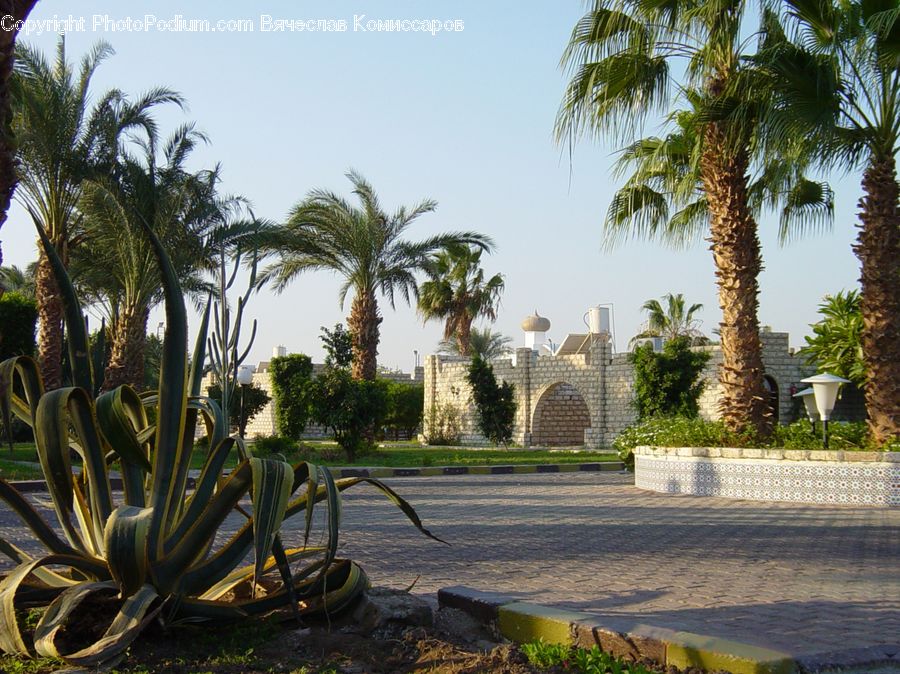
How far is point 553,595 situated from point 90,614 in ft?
8.83

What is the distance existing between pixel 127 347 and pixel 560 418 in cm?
1921

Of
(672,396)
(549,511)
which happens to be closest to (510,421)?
(672,396)

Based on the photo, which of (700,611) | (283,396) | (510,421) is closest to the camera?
(700,611)

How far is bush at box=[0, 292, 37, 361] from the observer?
923 inches

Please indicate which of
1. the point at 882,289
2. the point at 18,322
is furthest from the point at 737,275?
the point at 18,322

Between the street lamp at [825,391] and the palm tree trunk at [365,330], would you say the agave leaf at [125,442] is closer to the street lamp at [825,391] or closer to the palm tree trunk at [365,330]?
the street lamp at [825,391]

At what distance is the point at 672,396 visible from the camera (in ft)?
79.4

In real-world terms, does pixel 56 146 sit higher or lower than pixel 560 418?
higher

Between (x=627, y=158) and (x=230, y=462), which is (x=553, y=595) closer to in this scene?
(x=627, y=158)

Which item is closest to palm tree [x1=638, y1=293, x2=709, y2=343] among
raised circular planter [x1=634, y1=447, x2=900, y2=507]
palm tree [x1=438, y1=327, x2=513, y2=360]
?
palm tree [x1=438, y1=327, x2=513, y2=360]

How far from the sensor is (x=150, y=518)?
368cm

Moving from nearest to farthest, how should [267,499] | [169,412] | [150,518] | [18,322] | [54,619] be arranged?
1. [267,499]
2. [54,619]
3. [150,518]
4. [169,412]
5. [18,322]

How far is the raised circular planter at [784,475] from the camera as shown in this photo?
475 inches

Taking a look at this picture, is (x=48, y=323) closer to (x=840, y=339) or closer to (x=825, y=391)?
(x=825, y=391)
